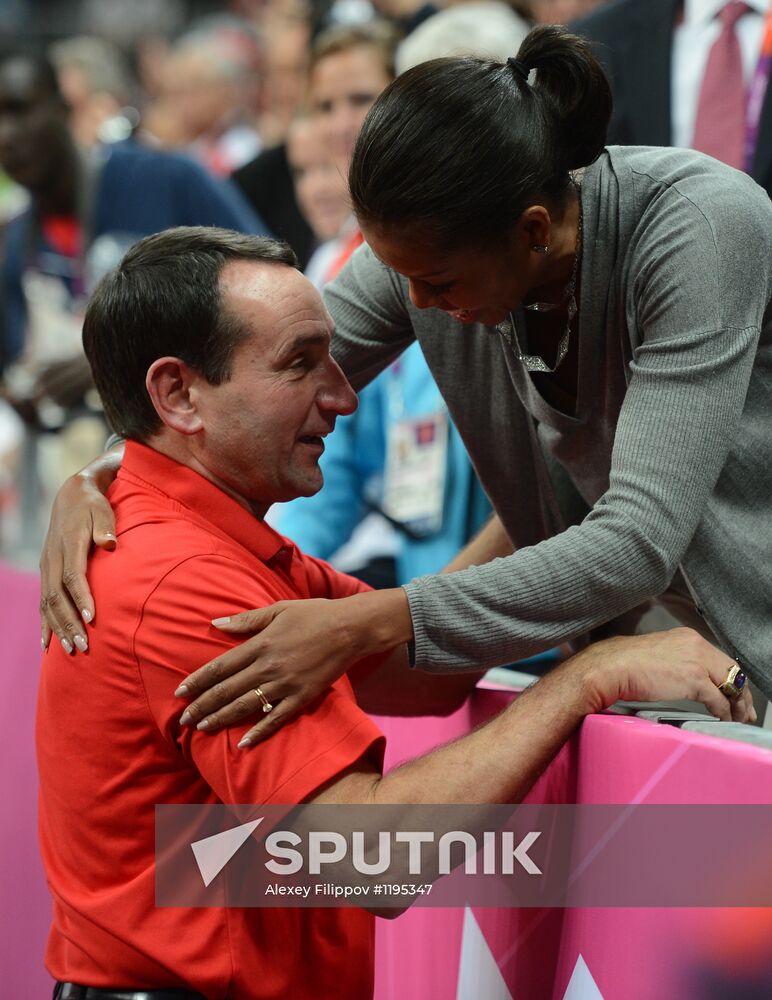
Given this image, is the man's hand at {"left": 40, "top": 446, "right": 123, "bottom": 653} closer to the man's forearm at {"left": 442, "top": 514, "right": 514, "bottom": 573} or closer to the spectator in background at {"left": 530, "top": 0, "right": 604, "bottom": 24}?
the man's forearm at {"left": 442, "top": 514, "right": 514, "bottom": 573}

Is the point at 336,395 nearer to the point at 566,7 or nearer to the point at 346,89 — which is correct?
the point at 346,89

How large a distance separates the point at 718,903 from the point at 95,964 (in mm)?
826

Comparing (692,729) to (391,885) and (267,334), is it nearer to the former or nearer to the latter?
(391,885)

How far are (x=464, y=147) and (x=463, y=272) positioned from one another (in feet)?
0.52

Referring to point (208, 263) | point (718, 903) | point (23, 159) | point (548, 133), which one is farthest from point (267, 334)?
point (23, 159)

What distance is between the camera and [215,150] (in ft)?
22.4

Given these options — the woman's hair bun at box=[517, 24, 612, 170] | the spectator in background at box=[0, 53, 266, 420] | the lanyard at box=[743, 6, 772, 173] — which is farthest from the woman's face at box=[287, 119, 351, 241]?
the woman's hair bun at box=[517, 24, 612, 170]

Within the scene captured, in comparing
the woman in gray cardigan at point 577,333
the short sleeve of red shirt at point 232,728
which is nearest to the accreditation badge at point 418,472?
the woman in gray cardigan at point 577,333

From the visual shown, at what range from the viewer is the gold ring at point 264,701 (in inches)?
65.6

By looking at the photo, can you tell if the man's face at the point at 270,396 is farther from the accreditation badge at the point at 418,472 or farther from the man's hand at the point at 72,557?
the accreditation badge at the point at 418,472

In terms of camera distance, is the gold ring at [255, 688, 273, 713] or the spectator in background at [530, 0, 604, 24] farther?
the spectator in background at [530, 0, 604, 24]

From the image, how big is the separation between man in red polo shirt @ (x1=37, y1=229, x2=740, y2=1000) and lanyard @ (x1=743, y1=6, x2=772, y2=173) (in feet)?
5.50

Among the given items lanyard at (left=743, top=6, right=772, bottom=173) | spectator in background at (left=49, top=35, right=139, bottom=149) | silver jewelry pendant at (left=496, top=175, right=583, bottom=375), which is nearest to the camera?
silver jewelry pendant at (left=496, top=175, right=583, bottom=375)

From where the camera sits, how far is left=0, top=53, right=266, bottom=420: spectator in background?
4688 millimetres
